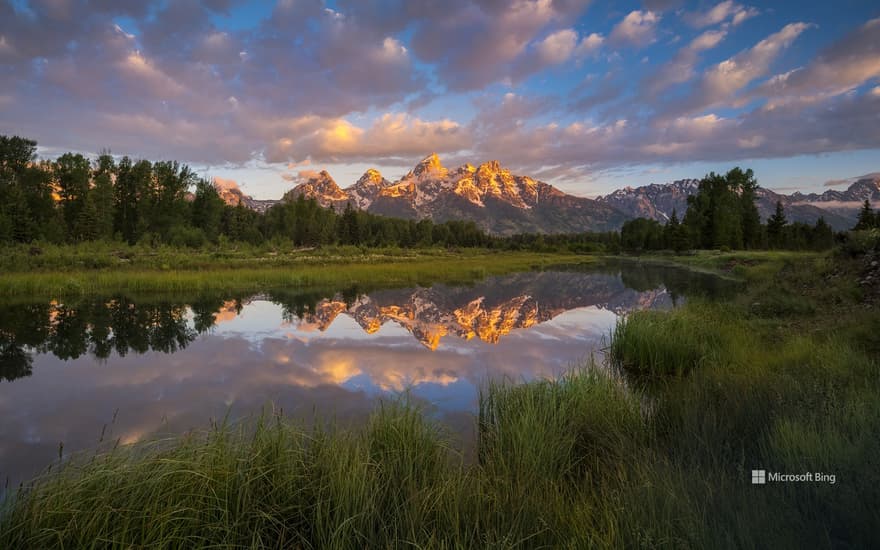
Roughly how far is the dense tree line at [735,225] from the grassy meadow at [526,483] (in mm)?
76758

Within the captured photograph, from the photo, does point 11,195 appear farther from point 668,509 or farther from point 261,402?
point 668,509

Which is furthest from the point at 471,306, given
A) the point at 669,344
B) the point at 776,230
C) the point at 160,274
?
the point at 776,230

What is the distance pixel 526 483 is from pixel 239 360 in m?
9.62

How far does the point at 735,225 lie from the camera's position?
2781 inches

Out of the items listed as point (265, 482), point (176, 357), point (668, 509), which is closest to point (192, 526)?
point (265, 482)

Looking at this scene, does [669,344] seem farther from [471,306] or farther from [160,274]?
[160,274]

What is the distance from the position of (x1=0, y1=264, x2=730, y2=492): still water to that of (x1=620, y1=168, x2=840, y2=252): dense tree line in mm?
63503

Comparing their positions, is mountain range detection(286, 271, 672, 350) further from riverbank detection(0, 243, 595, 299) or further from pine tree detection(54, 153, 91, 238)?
pine tree detection(54, 153, 91, 238)

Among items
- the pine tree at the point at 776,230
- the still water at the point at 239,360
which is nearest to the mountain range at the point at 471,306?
the still water at the point at 239,360

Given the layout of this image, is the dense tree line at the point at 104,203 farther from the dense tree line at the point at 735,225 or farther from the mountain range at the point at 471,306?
the dense tree line at the point at 735,225

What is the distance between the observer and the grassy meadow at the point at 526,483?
3.10m

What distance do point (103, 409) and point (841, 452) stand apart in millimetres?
10669

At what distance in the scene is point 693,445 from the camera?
4688 millimetres

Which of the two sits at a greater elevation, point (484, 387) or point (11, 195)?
point (11, 195)
